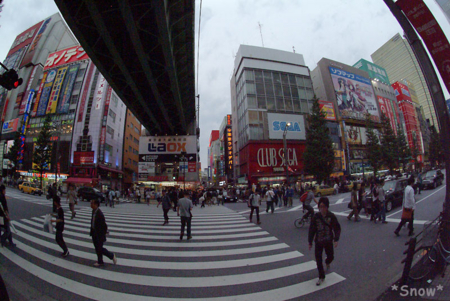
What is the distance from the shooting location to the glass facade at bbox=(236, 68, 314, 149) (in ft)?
149

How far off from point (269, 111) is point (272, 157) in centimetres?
1085

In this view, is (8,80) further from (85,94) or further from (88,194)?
(85,94)

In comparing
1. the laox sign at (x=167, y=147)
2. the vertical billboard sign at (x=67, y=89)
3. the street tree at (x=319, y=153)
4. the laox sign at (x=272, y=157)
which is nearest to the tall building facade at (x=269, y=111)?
the laox sign at (x=272, y=157)

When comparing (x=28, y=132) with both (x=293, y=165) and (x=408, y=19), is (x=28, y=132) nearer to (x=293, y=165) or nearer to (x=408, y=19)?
(x=293, y=165)

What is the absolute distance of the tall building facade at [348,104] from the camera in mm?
55062

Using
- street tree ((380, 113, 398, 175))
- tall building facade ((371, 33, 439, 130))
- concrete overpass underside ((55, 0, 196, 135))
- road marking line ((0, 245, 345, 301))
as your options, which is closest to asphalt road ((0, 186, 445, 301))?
road marking line ((0, 245, 345, 301))

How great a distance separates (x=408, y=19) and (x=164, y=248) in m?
8.36

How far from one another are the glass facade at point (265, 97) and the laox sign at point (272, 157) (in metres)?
3.30

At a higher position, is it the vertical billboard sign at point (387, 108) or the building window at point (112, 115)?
the vertical billboard sign at point (387, 108)

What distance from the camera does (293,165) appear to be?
4475cm

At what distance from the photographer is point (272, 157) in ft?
145

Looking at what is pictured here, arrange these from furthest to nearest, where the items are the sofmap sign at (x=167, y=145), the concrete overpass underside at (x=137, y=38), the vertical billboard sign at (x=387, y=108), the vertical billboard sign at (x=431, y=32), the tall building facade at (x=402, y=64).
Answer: the tall building facade at (x=402, y=64) → the vertical billboard sign at (x=387, y=108) → the sofmap sign at (x=167, y=145) → the concrete overpass underside at (x=137, y=38) → the vertical billboard sign at (x=431, y=32)

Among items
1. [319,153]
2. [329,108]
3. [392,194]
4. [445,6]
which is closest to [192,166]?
[319,153]

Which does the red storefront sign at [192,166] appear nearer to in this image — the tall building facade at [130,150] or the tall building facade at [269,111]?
the tall building facade at [269,111]
